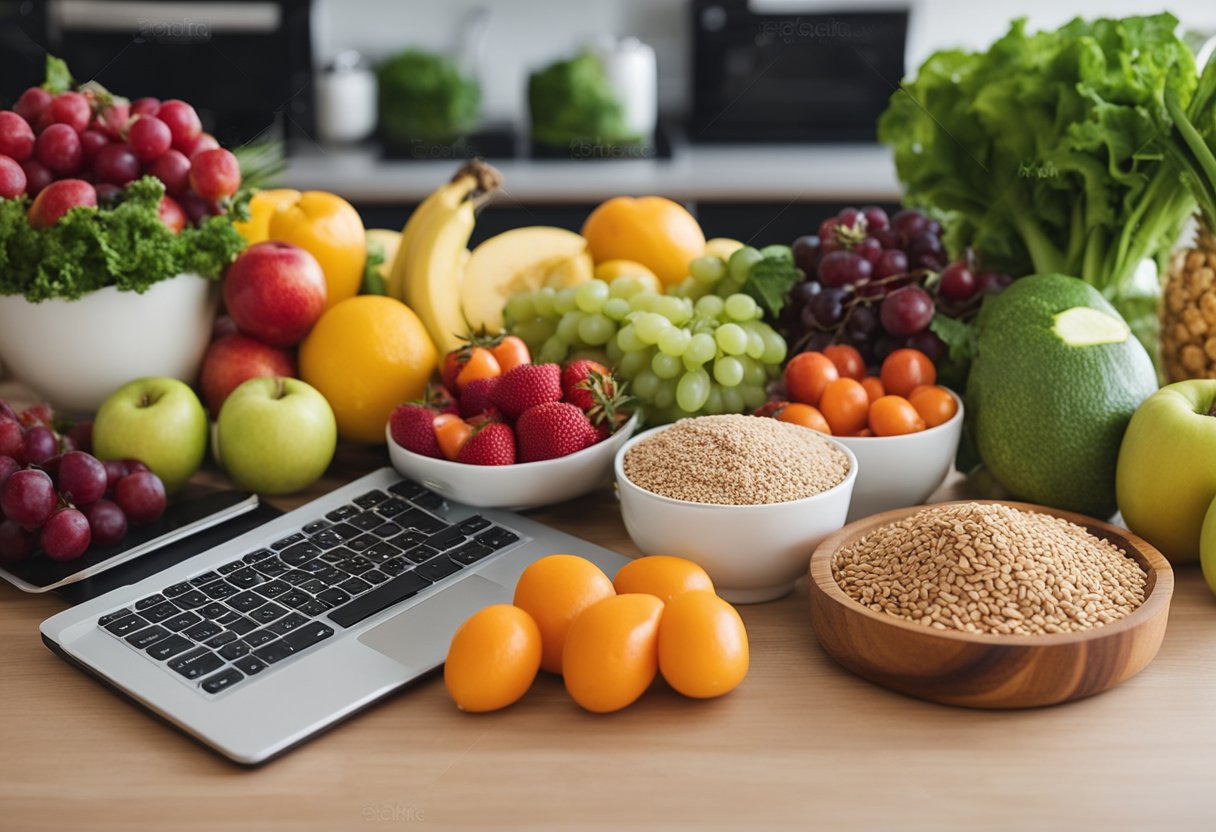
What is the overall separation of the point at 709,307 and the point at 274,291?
0.49 m

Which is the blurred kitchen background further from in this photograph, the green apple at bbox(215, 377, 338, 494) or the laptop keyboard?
the laptop keyboard

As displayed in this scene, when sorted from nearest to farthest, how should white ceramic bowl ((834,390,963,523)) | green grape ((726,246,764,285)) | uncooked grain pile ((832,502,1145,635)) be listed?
uncooked grain pile ((832,502,1145,635)), white ceramic bowl ((834,390,963,523)), green grape ((726,246,764,285))

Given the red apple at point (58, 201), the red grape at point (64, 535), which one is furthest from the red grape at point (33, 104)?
the red grape at point (64, 535)

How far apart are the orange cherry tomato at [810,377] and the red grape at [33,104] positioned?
0.88m

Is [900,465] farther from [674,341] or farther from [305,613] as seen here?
[305,613]

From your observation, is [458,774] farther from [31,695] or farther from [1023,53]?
[1023,53]

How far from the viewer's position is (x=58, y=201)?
1196 millimetres

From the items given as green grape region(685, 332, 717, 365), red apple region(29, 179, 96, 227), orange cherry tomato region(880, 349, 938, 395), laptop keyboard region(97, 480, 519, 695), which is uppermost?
red apple region(29, 179, 96, 227)

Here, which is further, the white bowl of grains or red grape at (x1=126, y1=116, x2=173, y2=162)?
red grape at (x1=126, y1=116, x2=173, y2=162)

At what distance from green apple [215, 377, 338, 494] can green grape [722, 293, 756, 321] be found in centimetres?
46

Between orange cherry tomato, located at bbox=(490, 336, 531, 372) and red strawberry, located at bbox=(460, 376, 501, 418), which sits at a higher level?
orange cherry tomato, located at bbox=(490, 336, 531, 372)

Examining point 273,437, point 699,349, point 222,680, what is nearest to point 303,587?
point 222,680

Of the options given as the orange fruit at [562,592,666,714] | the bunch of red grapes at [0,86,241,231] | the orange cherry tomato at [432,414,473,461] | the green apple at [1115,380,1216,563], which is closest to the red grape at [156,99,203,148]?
the bunch of red grapes at [0,86,241,231]

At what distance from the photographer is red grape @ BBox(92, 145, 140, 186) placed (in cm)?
124
